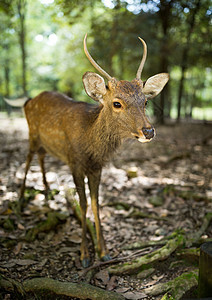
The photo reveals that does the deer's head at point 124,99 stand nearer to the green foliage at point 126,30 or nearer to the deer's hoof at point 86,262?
the deer's hoof at point 86,262

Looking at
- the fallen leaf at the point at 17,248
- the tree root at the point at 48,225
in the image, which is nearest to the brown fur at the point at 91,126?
the tree root at the point at 48,225

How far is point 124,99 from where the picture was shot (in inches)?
113

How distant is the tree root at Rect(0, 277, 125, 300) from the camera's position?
2484 millimetres

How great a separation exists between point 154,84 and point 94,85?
77cm

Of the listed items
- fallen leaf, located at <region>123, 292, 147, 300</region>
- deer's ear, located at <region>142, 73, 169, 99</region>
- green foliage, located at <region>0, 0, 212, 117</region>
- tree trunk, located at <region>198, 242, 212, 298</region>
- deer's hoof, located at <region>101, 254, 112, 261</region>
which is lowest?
deer's hoof, located at <region>101, 254, 112, 261</region>

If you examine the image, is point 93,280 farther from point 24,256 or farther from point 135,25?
point 135,25

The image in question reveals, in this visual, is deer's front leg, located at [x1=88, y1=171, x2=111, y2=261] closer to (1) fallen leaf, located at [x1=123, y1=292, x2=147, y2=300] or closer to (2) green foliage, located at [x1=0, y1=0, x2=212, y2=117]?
(1) fallen leaf, located at [x1=123, y1=292, x2=147, y2=300]

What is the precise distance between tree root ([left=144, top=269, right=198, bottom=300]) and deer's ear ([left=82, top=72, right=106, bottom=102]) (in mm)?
2182

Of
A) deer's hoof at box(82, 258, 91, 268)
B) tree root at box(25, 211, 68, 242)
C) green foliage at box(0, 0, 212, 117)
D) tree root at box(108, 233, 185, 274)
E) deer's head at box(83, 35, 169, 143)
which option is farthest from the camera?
green foliage at box(0, 0, 212, 117)

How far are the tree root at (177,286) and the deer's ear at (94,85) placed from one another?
2182 millimetres

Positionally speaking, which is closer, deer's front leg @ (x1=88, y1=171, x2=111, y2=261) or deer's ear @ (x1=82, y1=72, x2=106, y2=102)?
deer's ear @ (x1=82, y1=72, x2=106, y2=102)

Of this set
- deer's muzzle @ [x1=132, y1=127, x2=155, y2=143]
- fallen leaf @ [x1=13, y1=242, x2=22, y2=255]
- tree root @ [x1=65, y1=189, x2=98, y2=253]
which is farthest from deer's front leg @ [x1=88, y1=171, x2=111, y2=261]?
deer's muzzle @ [x1=132, y1=127, x2=155, y2=143]

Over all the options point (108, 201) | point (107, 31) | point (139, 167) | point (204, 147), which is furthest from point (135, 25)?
point (108, 201)

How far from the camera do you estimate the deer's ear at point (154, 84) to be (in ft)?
10.4
